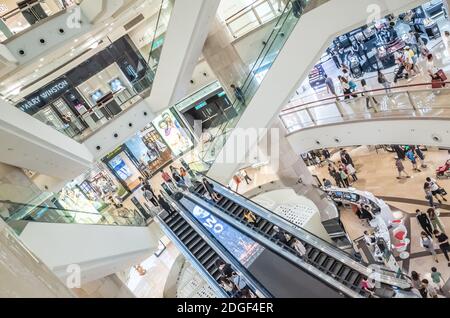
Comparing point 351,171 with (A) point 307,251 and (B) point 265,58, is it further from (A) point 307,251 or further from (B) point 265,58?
(A) point 307,251

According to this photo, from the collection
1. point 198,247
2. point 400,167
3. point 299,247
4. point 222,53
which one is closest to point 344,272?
point 299,247

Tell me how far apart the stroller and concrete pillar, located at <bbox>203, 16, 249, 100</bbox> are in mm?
7709

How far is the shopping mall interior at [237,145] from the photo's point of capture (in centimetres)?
951

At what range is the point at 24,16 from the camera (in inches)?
438

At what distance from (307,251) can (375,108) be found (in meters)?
5.70

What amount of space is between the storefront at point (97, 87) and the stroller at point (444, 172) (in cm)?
1039

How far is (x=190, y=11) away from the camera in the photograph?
11.1 metres

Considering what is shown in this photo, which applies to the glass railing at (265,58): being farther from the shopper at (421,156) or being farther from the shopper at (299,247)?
the shopper at (421,156)

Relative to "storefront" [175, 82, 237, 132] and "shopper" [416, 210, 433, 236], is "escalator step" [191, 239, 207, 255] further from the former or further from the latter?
"storefront" [175, 82, 237, 132]

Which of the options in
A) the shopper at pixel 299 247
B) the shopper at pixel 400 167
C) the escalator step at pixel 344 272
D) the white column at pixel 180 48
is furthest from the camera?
the shopper at pixel 400 167

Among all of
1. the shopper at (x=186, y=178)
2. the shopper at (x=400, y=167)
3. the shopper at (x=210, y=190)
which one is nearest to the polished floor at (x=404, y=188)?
the shopper at (x=400, y=167)

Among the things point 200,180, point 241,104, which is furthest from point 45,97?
point 241,104
